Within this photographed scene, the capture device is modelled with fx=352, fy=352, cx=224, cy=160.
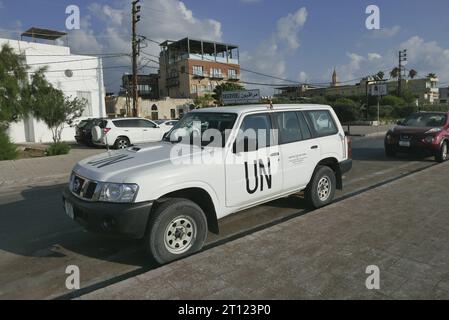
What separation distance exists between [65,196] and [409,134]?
1007cm

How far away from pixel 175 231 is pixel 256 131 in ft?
5.70

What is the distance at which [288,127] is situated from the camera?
5.14 m

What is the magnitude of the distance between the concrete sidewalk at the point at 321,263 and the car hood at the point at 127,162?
104cm

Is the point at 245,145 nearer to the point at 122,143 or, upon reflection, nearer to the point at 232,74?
the point at 122,143

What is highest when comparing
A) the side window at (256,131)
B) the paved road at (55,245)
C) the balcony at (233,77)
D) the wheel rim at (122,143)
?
the balcony at (233,77)

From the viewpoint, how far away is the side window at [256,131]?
4465 millimetres

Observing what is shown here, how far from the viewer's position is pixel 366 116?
125 feet

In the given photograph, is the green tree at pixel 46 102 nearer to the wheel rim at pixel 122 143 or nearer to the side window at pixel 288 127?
the wheel rim at pixel 122 143

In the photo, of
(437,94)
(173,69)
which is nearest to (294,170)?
(173,69)

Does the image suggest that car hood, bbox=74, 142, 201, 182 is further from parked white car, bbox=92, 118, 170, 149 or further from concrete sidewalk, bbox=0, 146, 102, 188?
parked white car, bbox=92, 118, 170, 149

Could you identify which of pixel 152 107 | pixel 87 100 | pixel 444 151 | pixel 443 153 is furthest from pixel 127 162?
pixel 152 107

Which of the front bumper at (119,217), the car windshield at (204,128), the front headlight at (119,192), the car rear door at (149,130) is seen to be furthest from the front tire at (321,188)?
the car rear door at (149,130)
